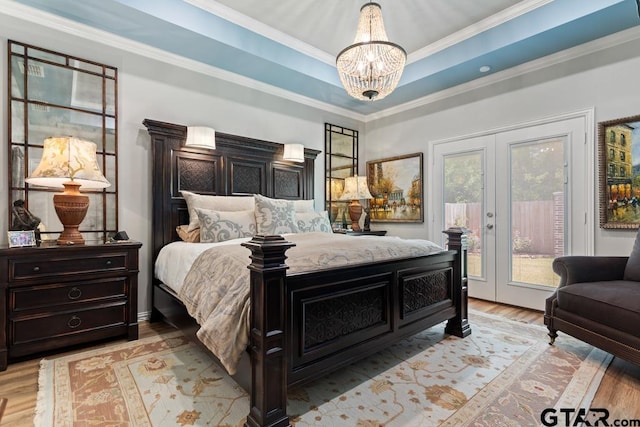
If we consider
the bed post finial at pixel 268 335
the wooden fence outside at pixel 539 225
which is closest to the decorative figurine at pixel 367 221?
the wooden fence outside at pixel 539 225

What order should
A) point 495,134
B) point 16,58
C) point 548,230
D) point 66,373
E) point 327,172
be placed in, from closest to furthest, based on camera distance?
1. point 66,373
2. point 16,58
3. point 548,230
4. point 495,134
5. point 327,172

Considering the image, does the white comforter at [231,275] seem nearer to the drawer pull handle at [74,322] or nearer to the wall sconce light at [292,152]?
the drawer pull handle at [74,322]

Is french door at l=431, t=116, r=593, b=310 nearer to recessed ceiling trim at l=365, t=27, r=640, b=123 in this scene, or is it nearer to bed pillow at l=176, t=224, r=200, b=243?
recessed ceiling trim at l=365, t=27, r=640, b=123

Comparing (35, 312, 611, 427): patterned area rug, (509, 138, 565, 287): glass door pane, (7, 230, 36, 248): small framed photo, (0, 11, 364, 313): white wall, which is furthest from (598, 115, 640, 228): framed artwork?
(7, 230, 36, 248): small framed photo

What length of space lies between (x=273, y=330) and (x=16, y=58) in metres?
3.10

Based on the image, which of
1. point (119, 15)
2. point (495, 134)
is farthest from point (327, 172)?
point (119, 15)

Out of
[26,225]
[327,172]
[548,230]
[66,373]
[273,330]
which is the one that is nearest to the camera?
[273,330]

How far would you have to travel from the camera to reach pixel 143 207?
3.19 m

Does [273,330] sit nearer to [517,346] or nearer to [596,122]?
[517,346]

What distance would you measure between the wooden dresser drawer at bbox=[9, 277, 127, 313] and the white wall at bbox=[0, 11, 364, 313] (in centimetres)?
62

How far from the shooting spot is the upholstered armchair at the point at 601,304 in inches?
76.9

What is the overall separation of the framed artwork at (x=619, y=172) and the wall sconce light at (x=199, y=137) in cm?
389

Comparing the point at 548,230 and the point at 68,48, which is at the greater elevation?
the point at 68,48

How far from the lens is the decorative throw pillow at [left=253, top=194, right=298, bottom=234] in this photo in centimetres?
313
